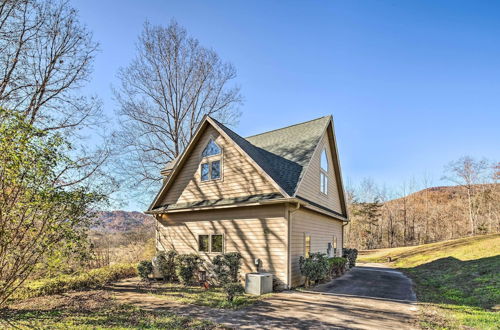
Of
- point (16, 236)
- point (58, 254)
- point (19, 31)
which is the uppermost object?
point (19, 31)

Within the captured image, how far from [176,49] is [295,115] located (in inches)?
441

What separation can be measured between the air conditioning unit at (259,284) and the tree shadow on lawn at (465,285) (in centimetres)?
481

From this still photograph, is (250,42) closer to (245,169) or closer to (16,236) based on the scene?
(245,169)

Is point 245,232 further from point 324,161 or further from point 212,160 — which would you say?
point 324,161

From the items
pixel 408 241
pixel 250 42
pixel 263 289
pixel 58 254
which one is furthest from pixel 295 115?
pixel 408 241

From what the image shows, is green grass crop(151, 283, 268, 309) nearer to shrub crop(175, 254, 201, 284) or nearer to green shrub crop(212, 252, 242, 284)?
shrub crop(175, 254, 201, 284)

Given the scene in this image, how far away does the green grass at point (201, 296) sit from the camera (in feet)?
26.1

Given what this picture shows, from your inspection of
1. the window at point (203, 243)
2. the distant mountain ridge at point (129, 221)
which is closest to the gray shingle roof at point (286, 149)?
the window at point (203, 243)

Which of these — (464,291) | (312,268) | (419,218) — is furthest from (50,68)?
(419,218)

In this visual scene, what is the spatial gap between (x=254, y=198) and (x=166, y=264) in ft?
17.8

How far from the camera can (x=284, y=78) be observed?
15.5m

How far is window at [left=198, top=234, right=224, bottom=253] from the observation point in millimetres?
11712

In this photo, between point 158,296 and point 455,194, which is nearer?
point 158,296

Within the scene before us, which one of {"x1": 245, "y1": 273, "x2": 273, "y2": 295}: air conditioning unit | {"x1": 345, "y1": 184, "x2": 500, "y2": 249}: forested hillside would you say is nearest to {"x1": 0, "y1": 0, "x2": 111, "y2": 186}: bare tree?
{"x1": 245, "y1": 273, "x2": 273, "y2": 295}: air conditioning unit
